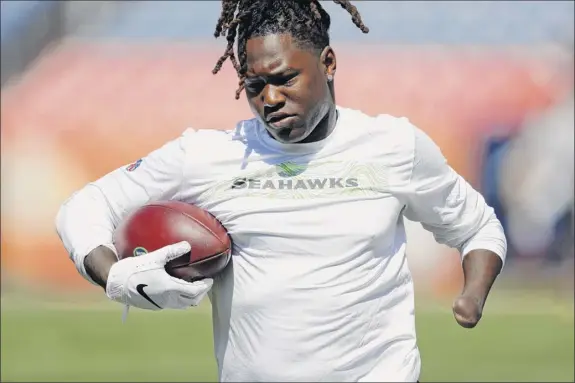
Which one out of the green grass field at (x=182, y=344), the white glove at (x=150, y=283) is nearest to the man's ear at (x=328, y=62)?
→ the white glove at (x=150, y=283)

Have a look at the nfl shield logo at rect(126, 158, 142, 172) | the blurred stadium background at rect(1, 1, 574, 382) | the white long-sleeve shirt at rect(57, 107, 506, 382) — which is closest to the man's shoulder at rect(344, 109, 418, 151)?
the white long-sleeve shirt at rect(57, 107, 506, 382)

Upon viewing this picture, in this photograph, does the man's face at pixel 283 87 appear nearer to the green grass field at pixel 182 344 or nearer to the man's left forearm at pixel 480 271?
the man's left forearm at pixel 480 271

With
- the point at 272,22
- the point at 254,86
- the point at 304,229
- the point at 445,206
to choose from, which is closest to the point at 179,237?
the point at 304,229

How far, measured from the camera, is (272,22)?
3.00 meters

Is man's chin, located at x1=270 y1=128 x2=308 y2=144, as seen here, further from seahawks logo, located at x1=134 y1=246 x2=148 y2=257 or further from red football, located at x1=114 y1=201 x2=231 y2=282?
seahawks logo, located at x1=134 y1=246 x2=148 y2=257

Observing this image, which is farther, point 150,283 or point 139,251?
point 139,251

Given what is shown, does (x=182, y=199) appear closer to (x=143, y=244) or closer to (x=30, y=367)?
(x=143, y=244)

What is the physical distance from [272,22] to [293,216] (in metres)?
0.54

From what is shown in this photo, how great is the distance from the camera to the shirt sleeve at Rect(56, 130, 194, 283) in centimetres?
299

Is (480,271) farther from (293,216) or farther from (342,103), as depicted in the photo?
(342,103)

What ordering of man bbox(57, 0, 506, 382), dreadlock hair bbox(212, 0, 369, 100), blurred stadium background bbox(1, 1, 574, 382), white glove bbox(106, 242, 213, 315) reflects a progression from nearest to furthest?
white glove bbox(106, 242, 213, 315)
man bbox(57, 0, 506, 382)
dreadlock hair bbox(212, 0, 369, 100)
blurred stadium background bbox(1, 1, 574, 382)

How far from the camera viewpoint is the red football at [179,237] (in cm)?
290

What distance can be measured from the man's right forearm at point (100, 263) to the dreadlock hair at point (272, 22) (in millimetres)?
600

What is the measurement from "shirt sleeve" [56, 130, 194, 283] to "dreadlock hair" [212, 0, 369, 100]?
0.30 metres
